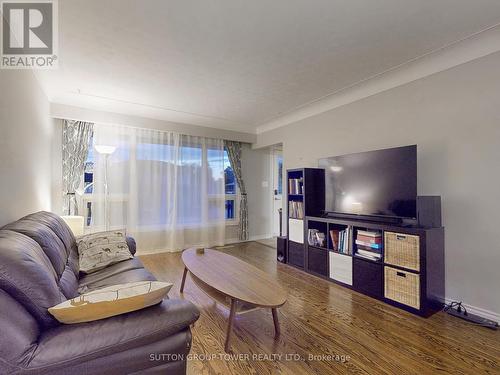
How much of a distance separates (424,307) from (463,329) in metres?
0.28

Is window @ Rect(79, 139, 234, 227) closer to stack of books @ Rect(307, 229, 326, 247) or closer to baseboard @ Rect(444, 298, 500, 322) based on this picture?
stack of books @ Rect(307, 229, 326, 247)

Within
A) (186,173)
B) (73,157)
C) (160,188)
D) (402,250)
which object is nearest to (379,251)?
(402,250)

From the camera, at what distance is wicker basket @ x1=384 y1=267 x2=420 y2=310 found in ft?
7.29

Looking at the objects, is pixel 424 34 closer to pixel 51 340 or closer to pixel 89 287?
pixel 51 340

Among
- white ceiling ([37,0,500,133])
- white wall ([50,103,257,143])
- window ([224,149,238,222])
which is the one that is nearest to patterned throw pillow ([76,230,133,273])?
white ceiling ([37,0,500,133])

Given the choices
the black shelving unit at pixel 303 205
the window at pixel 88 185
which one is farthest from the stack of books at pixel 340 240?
the window at pixel 88 185

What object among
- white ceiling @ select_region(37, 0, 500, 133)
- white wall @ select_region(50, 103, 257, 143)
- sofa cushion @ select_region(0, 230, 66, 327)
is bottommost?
sofa cushion @ select_region(0, 230, 66, 327)

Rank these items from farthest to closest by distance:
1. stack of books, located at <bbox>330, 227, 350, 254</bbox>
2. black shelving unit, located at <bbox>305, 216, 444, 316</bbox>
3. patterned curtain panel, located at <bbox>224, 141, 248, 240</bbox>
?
patterned curtain panel, located at <bbox>224, 141, 248, 240</bbox>
stack of books, located at <bbox>330, 227, 350, 254</bbox>
black shelving unit, located at <bbox>305, 216, 444, 316</bbox>

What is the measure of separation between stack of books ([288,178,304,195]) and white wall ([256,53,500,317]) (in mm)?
1207

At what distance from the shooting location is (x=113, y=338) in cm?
99

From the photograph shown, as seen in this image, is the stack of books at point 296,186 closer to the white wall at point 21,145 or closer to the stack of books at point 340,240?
the stack of books at point 340,240

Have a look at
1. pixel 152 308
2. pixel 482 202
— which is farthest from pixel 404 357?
pixel 152 308

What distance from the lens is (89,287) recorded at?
1.84m

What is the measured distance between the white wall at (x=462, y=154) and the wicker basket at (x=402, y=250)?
458mm
